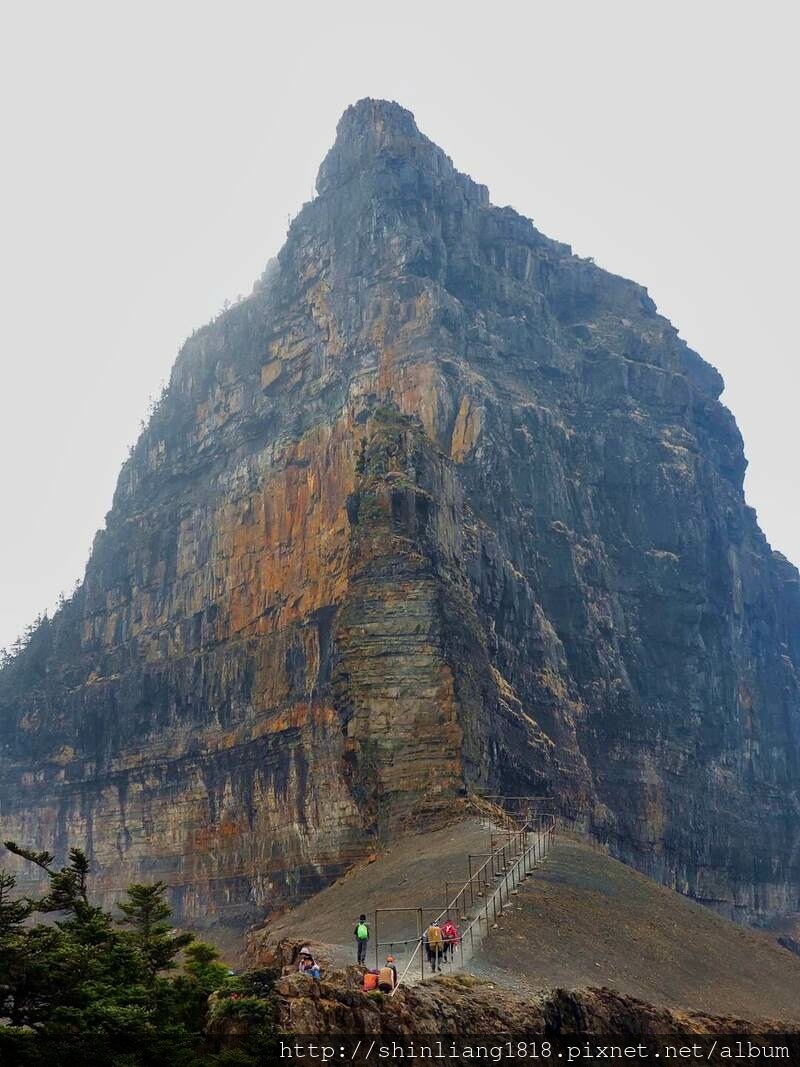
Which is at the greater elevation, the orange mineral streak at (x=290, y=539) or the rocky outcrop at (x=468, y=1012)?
the orange mineral streak at (x=290, y=539)

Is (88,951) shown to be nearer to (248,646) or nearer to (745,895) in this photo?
(248,646)

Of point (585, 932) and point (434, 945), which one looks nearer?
point (434, 945)

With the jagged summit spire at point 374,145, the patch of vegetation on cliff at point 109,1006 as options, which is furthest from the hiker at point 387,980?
the jagged summit spire at point 374,145

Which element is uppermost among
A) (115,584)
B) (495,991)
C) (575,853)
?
(115,584)

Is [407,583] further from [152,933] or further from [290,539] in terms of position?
[152,933]

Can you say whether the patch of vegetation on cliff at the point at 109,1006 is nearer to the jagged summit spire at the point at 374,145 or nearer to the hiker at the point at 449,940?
the hiker at the point at 449,940

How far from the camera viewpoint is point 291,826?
98.1 metres

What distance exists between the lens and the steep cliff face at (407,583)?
9306 centimetres

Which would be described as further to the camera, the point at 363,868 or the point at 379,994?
the point at 363,868

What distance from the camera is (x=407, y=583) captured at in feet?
277

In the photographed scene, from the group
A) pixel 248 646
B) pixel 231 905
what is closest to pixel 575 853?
pixel 231 905

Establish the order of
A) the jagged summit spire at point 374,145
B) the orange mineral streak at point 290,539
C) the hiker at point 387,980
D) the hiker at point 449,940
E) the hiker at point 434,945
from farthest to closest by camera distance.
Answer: the jagged summit spire at point 374,145, the orange mineral streak at point 290,539, the hiker at point 449,940, the hiker at point 434,945, the hiker at point 387,980

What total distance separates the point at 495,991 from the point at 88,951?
36.1ft

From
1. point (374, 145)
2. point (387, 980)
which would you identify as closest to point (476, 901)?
point (387, 980)
